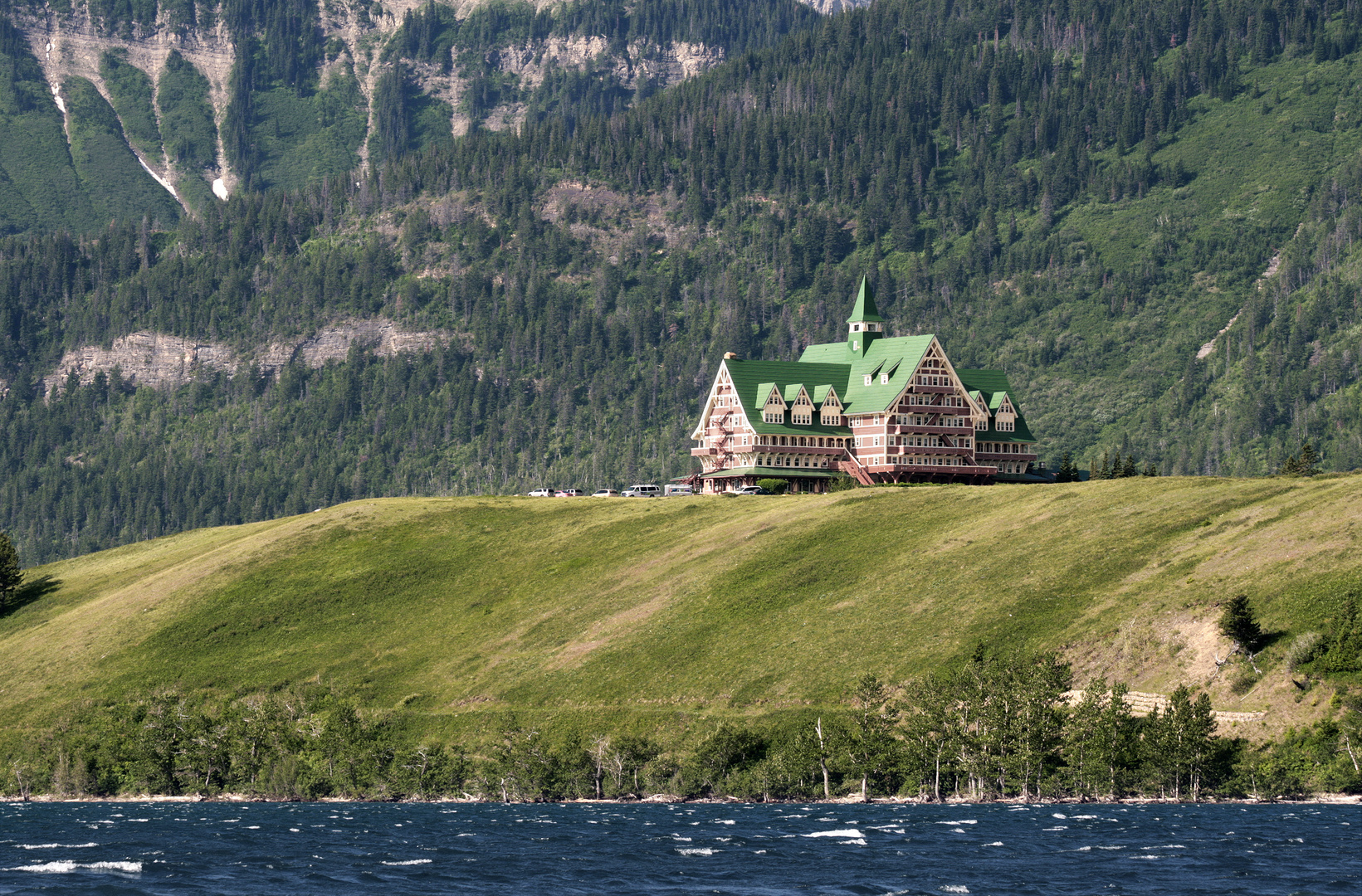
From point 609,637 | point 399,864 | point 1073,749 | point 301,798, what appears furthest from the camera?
point 609,637

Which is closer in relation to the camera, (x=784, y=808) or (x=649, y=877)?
(x=649, y=877)

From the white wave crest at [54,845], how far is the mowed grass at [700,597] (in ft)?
180

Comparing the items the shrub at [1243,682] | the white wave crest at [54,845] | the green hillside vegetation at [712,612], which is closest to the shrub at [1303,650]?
the green hillside vegetation at [712,612]

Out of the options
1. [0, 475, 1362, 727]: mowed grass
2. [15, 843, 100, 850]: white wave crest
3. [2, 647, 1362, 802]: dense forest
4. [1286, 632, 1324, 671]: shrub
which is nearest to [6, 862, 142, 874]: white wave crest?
[15, 843, 100, 850]: white wave crest

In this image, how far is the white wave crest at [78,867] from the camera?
78.4 metres

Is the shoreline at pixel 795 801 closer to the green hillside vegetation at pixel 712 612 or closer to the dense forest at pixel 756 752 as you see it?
the dense forest at pixel 756 752

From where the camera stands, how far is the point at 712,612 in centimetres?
15712

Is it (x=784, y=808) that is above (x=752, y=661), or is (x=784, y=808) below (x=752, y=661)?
below

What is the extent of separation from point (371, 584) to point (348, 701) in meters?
39.4

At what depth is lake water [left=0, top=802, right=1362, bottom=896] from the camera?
72.6 metres

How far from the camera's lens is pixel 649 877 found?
76.2 metres

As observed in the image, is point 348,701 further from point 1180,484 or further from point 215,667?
point 1180,484

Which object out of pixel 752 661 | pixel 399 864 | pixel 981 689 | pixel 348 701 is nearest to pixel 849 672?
pixel 752 661

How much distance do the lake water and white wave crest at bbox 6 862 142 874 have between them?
7.6 inches
